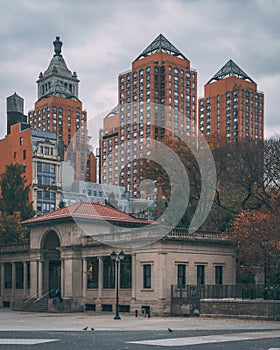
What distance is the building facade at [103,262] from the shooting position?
172ft

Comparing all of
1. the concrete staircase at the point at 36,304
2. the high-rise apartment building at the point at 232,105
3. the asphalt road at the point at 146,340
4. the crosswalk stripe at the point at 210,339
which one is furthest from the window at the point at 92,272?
the high-rise apartment building at the point at 232,105

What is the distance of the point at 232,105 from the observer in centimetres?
18775

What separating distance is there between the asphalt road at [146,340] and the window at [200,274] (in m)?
22.4

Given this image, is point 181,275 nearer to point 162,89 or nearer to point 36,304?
point 36,304

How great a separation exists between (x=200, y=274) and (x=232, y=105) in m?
137

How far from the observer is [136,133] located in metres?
135

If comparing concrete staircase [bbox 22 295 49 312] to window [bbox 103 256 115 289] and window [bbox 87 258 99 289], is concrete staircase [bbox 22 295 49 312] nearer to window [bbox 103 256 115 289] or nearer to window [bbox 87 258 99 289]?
window [bbox 87 258 99 289]

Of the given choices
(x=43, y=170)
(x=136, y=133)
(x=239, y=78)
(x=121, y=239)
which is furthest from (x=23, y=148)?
(x=239, y=78)

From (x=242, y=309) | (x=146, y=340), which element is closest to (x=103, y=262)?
(x=242, y=309)

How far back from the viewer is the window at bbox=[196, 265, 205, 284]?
180 feet

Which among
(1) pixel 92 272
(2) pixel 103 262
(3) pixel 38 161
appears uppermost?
(3) pixel 38 161

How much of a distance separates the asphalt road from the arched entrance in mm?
33912

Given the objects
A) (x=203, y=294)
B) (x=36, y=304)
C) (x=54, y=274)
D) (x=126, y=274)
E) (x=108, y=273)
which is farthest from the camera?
(x=54, y=274)

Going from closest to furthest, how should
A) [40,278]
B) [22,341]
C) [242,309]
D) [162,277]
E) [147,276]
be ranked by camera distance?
[22,341] → [242,309] → [162,277] → [147,276] → [40,278]
